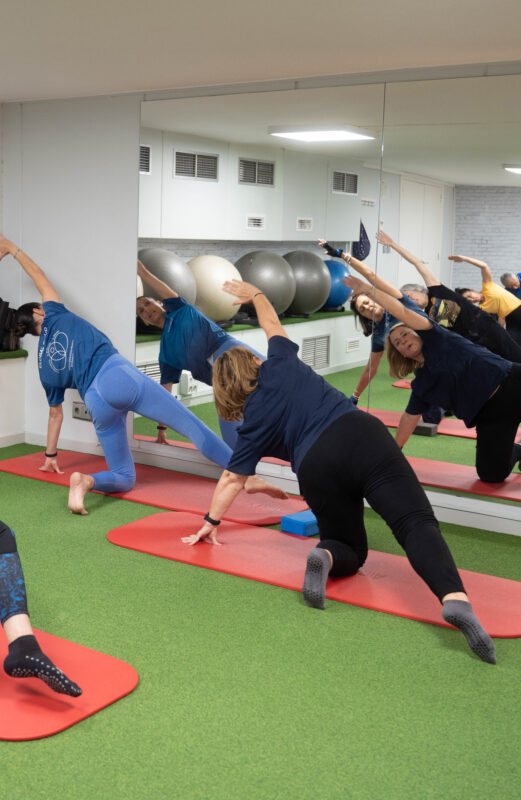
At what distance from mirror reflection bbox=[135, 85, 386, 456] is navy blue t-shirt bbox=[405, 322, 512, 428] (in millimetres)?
344

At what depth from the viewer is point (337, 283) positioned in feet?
14.2

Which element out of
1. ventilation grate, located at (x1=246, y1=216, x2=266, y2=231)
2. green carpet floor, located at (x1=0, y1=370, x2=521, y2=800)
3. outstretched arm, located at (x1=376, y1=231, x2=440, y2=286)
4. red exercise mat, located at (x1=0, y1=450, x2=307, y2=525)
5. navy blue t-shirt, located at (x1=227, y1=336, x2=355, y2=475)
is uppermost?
ventilation grate, located at (x1=246, y1=216, x2=266, y2=231)

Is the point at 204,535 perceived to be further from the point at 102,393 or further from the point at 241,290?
the point at 241,290

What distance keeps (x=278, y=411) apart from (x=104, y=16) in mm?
1614

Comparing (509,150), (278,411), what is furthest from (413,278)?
(278,411)

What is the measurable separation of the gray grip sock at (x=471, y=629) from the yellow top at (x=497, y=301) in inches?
69.4

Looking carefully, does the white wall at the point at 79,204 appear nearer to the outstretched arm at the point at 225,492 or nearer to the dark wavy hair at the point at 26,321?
the dark wavy hair at the point at 26,321

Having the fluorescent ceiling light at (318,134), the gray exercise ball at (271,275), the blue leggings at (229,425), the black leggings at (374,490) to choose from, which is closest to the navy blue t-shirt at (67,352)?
the blue leggings at (229,425)

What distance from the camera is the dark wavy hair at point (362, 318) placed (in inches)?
168

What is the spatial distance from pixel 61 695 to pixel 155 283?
2816 mm

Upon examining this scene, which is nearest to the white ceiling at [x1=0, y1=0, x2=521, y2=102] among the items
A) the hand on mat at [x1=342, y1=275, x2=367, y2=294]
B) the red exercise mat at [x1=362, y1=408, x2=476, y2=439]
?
the hand on mat at [x1=342, y1=275, x2=367, y2=294]

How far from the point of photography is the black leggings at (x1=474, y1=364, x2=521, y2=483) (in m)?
4.00

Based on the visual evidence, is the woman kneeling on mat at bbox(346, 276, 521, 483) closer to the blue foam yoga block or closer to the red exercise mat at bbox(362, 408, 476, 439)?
the red exercise mat at bbox(362, 408, 476, 439)

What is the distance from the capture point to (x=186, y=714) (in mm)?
2398
